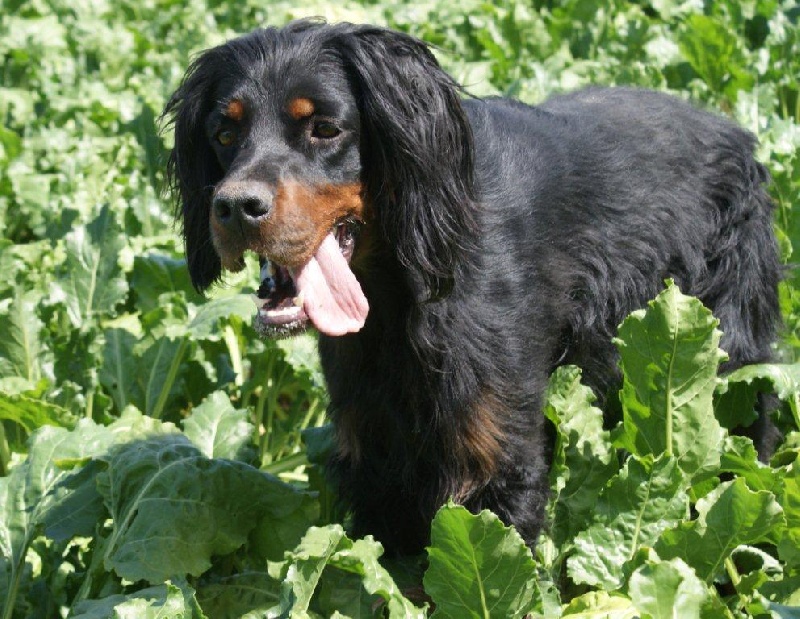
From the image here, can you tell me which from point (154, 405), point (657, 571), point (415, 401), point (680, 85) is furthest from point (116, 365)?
point (680, 85)

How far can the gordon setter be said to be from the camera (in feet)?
12.6

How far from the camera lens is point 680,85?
7.85 metres

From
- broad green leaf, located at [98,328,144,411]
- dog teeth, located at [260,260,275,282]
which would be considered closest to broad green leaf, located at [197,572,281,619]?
dog teeth, located at [260,260,275,282]

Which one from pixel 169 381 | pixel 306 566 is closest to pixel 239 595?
pixel 306 566

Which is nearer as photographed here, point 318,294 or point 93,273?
point 318,294

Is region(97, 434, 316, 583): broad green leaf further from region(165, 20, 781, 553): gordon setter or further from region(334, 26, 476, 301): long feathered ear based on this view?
region(334, 26, 476, 301): long feathered ear

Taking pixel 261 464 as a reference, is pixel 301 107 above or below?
above

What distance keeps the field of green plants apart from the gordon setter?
0.28m

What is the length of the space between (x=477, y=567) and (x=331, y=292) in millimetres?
947

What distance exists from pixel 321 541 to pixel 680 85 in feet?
16.7

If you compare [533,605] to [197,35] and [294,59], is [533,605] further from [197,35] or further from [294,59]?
[197,35]

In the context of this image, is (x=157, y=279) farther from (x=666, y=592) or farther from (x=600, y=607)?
(x=666, y=592)

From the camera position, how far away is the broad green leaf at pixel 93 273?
5.61 m

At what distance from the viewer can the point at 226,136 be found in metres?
4.02
